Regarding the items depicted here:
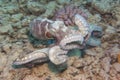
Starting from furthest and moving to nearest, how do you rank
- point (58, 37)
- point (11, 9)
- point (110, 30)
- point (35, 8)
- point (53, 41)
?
point (11, 9), point (35, 8), point (110, 30), point (53, 41), point (58, 37)

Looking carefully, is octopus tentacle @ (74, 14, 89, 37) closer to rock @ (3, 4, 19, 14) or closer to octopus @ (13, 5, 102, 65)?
octopus @ (13, 5, 102, 65)

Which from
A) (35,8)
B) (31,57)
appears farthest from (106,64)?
(35,8)

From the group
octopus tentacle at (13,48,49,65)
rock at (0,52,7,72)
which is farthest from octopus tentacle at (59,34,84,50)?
rock at (0,52,7,72)

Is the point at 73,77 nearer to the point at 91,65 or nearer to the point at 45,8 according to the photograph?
the point at 91,65

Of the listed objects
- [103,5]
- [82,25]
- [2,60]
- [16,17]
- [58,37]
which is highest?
[82,25]

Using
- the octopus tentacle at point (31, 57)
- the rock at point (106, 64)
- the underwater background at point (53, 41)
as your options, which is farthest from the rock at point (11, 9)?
the rock at point (106, 64)

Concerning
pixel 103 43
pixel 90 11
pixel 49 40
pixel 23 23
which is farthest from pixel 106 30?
pixel 23 23

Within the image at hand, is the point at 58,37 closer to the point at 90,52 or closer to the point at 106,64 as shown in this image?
the point at 90,52
